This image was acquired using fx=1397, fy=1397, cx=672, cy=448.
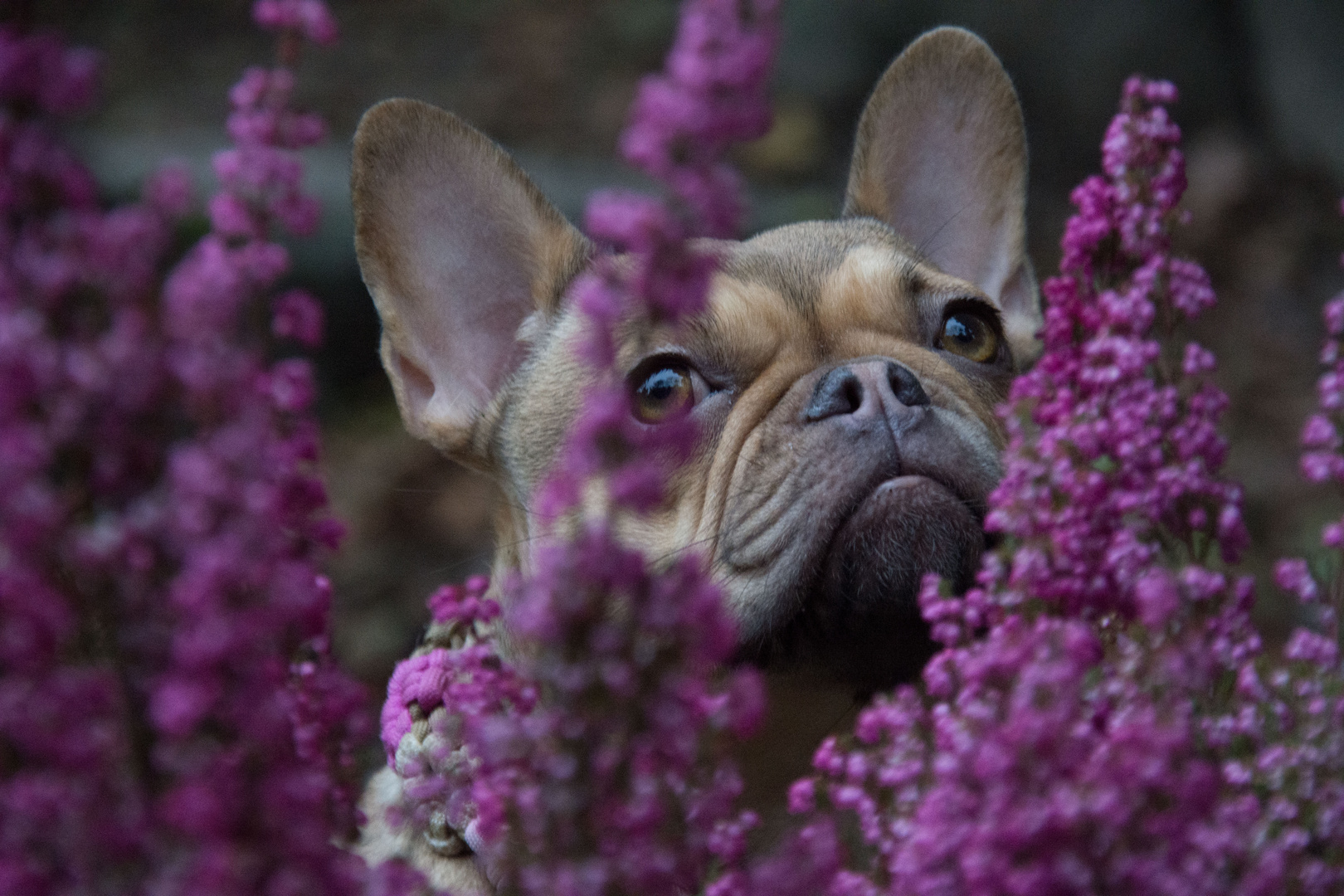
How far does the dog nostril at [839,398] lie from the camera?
88.1 inches

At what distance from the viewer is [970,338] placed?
2.74m

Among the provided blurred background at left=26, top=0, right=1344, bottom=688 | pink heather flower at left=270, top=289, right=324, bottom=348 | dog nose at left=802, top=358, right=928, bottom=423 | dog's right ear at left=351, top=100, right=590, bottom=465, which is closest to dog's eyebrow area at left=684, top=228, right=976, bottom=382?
dog nose at left=802, top=358, right=928, bottom=423

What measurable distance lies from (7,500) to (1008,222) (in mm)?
2536

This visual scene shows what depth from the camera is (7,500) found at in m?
0.84

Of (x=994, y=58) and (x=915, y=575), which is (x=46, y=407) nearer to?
(x=915, y=575)

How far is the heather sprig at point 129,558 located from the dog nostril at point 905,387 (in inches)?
55.7

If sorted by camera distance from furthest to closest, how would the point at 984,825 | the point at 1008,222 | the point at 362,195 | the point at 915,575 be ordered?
the point at 1008,222 < the point at 362,195 < the point at 915,575 < the point at 984,825

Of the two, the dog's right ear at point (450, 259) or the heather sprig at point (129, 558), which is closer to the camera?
the heather sprig at point (129, 558)

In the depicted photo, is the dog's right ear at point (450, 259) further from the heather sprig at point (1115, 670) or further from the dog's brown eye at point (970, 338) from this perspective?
the heather sprig at point (1115, 670)

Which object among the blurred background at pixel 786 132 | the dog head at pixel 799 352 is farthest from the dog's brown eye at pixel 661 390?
the blurred background at pixel 786 132

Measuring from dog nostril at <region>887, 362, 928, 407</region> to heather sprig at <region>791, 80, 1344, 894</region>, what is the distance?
783mm

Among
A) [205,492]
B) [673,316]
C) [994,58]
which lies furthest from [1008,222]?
[205,492]

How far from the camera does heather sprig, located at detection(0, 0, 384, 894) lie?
0.86m

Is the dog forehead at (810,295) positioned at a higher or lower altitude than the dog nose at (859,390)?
higher
